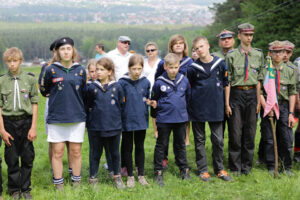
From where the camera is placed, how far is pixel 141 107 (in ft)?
16.5

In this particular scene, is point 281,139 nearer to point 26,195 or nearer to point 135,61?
point 135,61

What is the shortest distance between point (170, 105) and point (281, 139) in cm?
225

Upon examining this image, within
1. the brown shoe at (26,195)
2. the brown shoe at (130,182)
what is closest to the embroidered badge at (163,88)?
the brown shoe at (130,182)

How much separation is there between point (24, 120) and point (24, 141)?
29 cm

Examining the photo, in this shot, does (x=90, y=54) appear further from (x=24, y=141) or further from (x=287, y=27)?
(x=24, y=141)

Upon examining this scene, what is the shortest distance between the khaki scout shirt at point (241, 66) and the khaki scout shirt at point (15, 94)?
316cm

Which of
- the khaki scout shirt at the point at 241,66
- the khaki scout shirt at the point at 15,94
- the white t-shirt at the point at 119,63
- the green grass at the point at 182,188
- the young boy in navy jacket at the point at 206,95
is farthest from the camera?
the white t-shirt at the point at 119,63

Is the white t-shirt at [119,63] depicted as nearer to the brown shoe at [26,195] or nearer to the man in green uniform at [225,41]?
the man in green uniform at [225,41]

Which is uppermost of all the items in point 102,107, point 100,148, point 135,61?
point 135,61

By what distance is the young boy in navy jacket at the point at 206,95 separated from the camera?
532 centimetres

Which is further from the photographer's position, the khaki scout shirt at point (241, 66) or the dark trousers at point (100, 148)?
the khaki scout shirt at point (241, 66)

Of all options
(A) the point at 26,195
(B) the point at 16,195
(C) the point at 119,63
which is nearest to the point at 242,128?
(C) the point at 119,63

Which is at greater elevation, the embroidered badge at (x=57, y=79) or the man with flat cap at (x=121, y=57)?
the man with flat cap at (x=121, y=57)

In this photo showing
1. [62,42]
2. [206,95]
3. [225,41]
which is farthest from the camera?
[225,41]
